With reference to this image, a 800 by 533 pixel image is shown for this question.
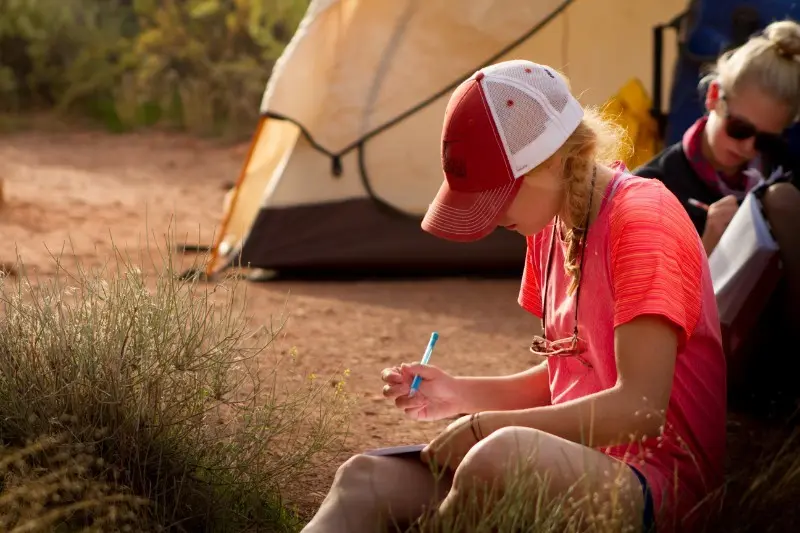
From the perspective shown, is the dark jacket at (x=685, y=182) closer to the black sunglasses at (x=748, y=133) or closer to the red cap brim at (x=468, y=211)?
the black sunglasses at (x=748, y=133)

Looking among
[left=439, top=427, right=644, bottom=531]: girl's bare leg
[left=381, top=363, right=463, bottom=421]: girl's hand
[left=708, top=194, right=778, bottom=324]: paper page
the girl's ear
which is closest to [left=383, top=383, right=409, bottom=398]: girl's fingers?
[left=381, top=363, right=463, bottom=421]: girl's hand

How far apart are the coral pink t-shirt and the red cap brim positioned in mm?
171

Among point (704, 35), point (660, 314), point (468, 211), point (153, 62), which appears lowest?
point (153, 62)

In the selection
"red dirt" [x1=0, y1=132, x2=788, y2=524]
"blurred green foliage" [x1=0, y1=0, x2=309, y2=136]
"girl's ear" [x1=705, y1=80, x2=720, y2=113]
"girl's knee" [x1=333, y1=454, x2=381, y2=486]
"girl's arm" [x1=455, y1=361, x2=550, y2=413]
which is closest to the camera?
"girl's knee" [x1=333, y1=454, x2=381, y2=486]

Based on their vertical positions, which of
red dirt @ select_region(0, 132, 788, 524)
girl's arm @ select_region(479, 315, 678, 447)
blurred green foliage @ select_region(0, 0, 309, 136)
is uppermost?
girl's arm @ select_region(479, 315, 678, 447)

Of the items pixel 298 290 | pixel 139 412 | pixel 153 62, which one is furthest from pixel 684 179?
pixel 153 62

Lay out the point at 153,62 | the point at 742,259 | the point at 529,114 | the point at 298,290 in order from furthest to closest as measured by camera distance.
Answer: the point at 153,62 → the point at 298,290 → the point at 742,259 → the point at 529,114

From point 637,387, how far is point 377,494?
0.54m

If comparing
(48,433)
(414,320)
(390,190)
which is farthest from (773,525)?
(390,190)

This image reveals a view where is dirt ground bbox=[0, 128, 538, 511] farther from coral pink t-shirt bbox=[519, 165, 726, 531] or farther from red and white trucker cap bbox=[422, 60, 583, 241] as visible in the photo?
coral pink t-shirt bbox=[519, 165, 726, 531]

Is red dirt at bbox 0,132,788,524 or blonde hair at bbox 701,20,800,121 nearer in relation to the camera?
blonde hair at bbox 701,20,800,121

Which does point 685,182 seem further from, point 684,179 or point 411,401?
point 411,401

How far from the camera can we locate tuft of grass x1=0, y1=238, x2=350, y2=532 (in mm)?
2357

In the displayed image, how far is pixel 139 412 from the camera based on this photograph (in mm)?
2416
